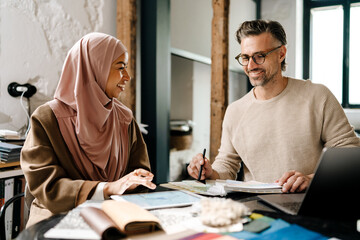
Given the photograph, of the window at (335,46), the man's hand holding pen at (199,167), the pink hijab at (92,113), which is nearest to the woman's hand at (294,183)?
the man's hand holding pen at (199,167)

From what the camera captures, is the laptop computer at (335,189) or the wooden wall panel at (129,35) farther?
the wooden wall panel at (129,35)

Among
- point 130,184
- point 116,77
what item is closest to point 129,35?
point 116,77

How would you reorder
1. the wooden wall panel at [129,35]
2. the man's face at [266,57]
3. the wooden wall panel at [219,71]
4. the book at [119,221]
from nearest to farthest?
1. the book at [119,221]
2. the man's face at [266,57]
3. the wooden wall panel at [129,35]
4. the wooden wall panel at [219,71]

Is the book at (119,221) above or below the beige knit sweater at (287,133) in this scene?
below

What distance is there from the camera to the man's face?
1670 mm

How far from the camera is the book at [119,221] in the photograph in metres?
0.69

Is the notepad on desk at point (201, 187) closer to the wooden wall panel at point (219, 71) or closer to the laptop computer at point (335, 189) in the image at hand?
the laptop computer at point (335, 189)

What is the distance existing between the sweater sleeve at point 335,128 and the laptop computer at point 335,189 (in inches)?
29.2

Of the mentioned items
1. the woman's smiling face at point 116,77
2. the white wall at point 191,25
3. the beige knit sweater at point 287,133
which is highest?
the white wall at point 191,25

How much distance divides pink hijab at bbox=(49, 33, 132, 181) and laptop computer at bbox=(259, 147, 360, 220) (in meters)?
0.86

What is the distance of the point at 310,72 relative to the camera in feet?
16.6

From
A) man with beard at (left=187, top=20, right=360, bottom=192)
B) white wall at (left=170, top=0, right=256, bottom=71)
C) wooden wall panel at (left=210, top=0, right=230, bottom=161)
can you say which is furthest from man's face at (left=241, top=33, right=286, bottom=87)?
white wall at (left=170, top=0, right=256, bottom=71)

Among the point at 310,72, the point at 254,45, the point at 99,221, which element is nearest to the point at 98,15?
the point at 254,45

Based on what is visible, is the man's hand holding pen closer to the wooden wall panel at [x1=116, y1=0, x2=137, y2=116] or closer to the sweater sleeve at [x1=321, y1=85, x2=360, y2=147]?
the sweater sleeve at [x1=321, y1=85, x2=360, y2=147]
